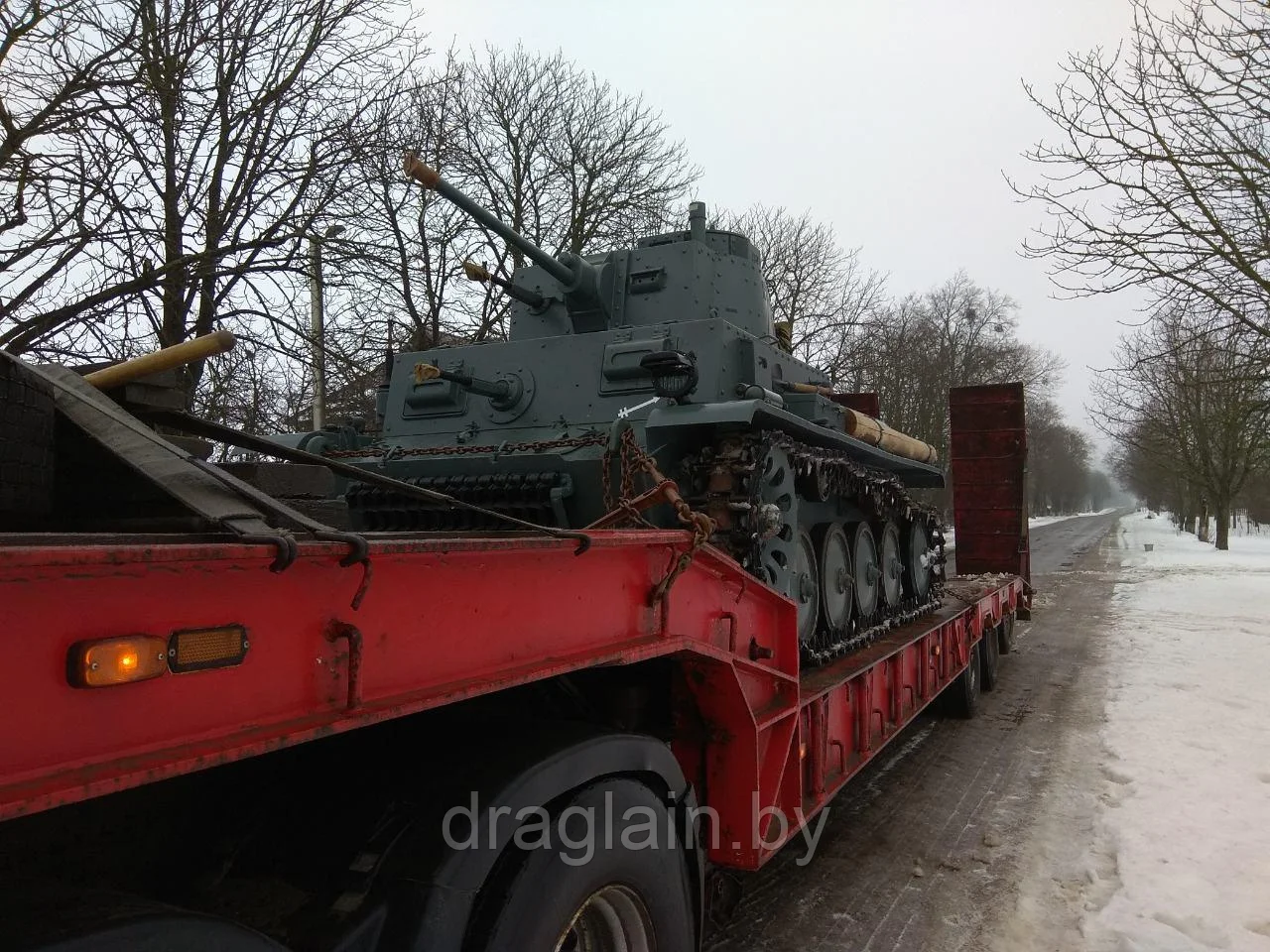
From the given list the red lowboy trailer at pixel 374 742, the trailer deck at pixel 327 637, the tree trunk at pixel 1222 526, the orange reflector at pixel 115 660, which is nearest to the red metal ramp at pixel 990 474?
the red lowboy trailer at pixel 374 742

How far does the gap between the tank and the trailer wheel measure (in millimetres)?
2001

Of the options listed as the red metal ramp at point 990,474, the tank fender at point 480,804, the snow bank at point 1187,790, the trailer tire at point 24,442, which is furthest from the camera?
the red metal ramp at point 990,474

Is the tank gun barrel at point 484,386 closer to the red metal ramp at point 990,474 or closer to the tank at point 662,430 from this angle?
the tank at point 662,430

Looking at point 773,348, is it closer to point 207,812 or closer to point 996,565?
point 207,812

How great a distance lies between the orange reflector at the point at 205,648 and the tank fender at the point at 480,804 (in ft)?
2.17

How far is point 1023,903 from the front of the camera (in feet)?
12.8

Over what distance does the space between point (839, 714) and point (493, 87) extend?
16.9m

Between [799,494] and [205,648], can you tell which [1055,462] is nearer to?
[799,494]

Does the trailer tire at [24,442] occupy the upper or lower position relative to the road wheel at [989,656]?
upper

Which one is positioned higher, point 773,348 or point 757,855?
point 773,348

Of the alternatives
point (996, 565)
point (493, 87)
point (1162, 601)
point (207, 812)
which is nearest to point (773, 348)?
point (207, 812)

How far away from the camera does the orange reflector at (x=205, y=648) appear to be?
1.21 metres

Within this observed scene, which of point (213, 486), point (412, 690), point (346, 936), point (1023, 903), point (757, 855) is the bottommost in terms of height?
point (1023, 903)

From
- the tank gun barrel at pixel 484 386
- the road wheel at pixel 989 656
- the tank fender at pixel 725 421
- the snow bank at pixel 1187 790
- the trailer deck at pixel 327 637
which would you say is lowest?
the snow bank at pixel 1187 790
